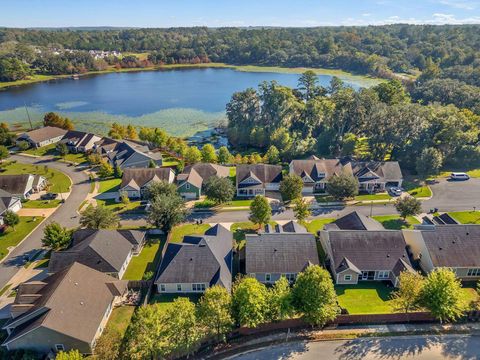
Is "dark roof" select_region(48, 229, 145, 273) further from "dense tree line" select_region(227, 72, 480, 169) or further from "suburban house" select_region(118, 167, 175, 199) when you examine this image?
"dense tree line" select_region(227, 72, 480, 169)

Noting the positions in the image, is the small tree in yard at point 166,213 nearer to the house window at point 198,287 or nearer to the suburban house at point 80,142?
the house window at point 198,287

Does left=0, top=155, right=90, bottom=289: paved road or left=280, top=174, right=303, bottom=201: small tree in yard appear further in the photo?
left=280, top=174, right=303, bottom=201: small tree in yard

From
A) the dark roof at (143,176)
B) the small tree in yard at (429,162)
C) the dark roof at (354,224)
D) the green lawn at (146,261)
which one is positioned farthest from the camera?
the small tree in yard at (429,162)

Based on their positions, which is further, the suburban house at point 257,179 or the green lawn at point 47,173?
the green lawn at point 47,173

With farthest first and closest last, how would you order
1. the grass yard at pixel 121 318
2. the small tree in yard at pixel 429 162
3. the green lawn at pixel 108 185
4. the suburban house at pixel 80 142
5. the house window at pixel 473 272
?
the suburban house at pixel 80 142 → the small tree in yard at pixel 429 162 → the green lawn at pixel 108 185 → the house window at pixel 473 272 → the grass yard at pixel 121 318

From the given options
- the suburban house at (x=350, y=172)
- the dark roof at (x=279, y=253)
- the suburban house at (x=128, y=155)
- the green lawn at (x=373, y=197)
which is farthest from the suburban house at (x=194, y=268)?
the suburban house at (x=128, y=155)

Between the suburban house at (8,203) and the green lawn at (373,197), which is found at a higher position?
the suburban house at (8,203)

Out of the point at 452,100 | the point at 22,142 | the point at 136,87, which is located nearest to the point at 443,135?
the point at 452,100

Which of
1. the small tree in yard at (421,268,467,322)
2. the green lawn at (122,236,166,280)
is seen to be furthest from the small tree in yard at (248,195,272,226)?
the small tree in yard at (421,268,467,322)
